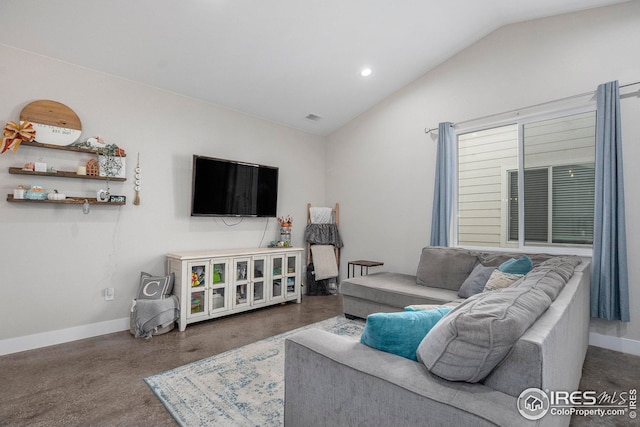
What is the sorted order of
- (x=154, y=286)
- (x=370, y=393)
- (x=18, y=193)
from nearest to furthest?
(x=370, y=393) → (x=18, y=193) → (x=154, y=286)

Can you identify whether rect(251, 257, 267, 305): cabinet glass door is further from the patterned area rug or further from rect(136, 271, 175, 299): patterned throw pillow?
the patterned area rug

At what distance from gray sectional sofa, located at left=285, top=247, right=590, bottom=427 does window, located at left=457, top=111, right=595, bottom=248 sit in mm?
2229

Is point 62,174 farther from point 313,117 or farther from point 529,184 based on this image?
point 529,184

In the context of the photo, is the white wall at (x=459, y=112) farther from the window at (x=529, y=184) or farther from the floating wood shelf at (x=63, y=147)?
the floating wood shelf at (x=63, y=147)

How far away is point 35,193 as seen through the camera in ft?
8.87

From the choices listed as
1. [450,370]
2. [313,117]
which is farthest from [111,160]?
[450,370]

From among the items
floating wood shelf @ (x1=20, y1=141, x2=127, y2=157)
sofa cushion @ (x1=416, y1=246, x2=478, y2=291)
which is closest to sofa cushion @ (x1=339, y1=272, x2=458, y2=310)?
sofa cushion @ (x1=416, y1=246, x2=478, y2=291)

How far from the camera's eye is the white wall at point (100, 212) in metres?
2.73

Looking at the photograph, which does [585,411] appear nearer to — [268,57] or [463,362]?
[463,362]

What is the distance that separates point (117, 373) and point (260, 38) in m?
3.14

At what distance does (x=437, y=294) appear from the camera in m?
3.10

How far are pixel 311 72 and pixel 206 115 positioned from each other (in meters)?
1.40

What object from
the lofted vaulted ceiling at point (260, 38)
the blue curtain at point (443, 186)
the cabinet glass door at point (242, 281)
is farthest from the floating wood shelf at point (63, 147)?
the blue curtain at point (443, 186)

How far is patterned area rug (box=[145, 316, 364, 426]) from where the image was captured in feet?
6.04
